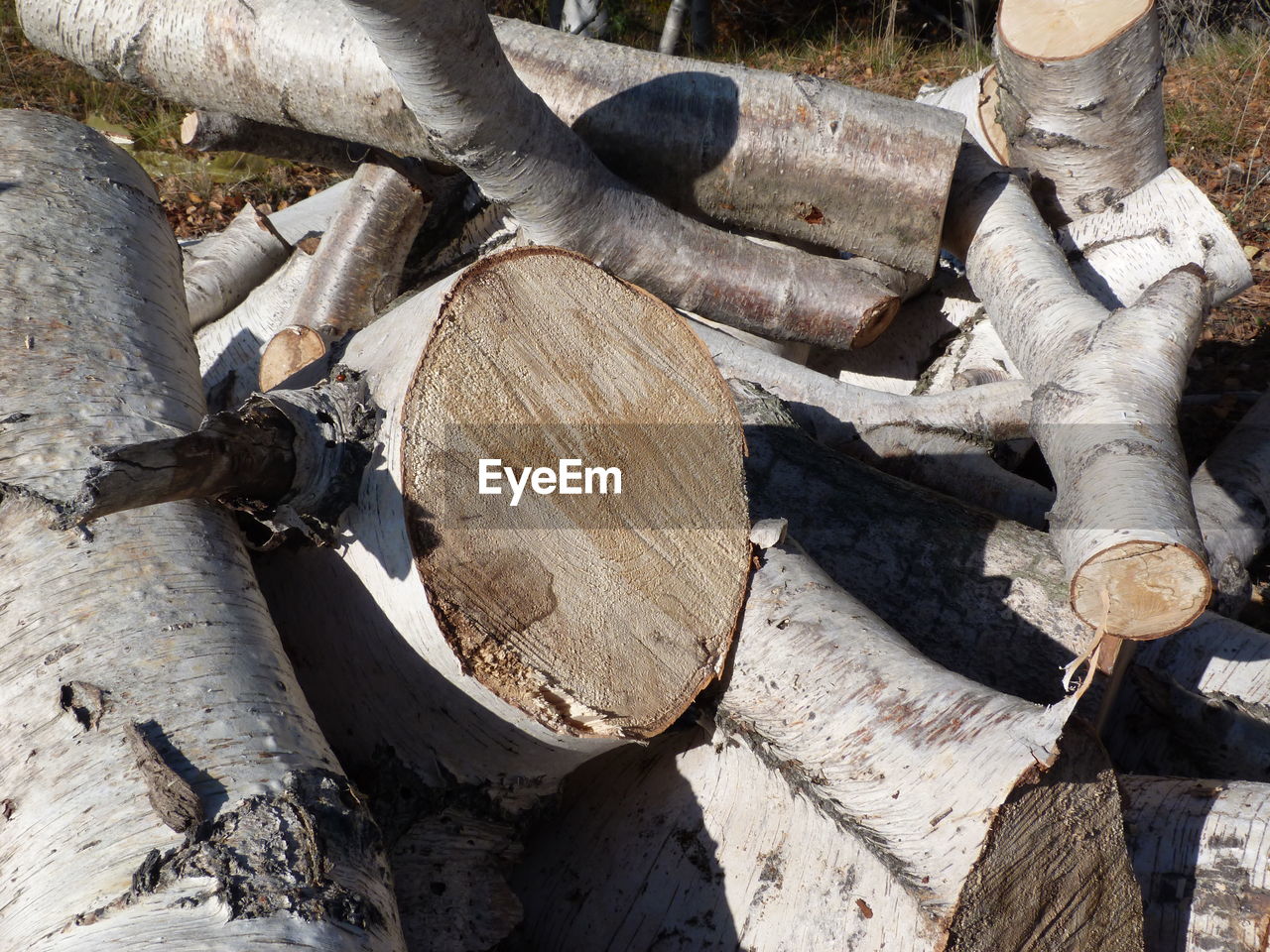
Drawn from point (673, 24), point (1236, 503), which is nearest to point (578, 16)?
point (673, 24)

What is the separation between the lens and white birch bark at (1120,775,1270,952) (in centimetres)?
170

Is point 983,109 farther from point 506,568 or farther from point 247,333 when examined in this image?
point 506,568

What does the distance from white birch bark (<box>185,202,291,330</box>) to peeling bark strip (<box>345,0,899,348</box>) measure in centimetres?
129

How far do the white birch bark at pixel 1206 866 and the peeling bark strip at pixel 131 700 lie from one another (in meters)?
1.34

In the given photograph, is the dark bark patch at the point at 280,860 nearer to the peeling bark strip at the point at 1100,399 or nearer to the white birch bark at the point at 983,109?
the peeling bark strip at the point at 1100,399

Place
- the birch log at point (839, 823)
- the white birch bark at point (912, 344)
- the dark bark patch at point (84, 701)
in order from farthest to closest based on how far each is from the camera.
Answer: the white birch bark at point (912, 344)
the birch log at point (839, 823)
the dark bark patch at point (84, 701)

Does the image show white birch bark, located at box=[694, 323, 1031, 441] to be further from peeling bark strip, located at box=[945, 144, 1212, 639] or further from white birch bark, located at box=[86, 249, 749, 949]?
white birch bark, located at box=[86, 249, 749, 949]

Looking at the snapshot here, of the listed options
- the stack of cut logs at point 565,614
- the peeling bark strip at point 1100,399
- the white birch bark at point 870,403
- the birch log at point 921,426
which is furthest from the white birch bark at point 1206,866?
the white birch bark at point 870,403

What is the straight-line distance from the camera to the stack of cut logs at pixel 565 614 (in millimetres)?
1357

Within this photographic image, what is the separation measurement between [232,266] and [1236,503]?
10.9ft

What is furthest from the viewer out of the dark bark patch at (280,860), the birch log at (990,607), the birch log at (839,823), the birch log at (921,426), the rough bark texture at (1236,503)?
the birch log at (921,426)

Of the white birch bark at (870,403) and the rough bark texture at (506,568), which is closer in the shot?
A: the rough bark texture at (506,568)

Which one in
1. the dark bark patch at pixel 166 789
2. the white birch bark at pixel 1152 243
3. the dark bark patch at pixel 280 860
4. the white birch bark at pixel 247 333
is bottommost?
Result: the white birch bark at pixel 247 333

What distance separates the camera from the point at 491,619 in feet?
4.94
